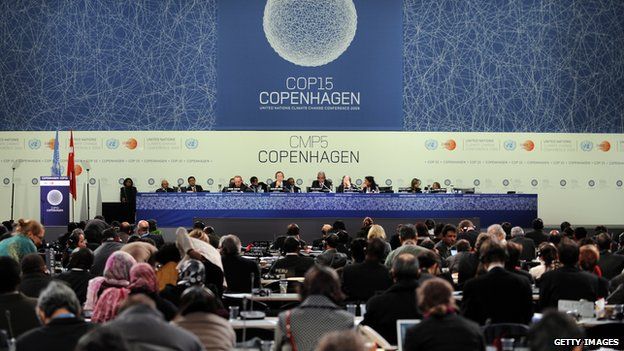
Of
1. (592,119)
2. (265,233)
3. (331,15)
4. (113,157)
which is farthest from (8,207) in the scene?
(592,119)

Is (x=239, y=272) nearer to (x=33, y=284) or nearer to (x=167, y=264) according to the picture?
(x=167, y=264)

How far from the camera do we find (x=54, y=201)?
19.9m

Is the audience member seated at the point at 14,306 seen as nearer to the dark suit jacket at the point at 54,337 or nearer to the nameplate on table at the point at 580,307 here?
the dark suit jacket at the point at 54,337

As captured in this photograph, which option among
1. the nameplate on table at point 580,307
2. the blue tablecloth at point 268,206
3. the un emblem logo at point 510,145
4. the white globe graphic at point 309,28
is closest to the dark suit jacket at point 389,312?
the nameplate on table at point 580,307

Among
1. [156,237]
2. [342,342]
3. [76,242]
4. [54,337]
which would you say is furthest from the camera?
[156,237]

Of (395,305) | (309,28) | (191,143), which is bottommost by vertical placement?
(395,305)

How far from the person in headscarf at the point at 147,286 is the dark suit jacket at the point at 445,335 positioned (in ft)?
6.83

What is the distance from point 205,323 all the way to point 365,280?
11.4 feet

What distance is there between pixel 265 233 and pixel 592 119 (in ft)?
31.8

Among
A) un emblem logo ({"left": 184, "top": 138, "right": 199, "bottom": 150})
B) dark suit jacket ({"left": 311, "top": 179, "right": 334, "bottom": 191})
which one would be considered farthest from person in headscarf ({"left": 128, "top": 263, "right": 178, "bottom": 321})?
un emblem logo ({"left": 184, "top": 138, "right": 199, "bottom": 150})

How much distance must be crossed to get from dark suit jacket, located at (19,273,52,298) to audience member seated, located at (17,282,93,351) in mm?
2660

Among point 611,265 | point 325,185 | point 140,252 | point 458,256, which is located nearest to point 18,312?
point 140,252

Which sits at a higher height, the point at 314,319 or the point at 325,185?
the point at 325,185

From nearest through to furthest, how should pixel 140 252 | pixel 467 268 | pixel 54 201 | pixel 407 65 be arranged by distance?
pixel 140 252 < pixel 467 268 < pixel 54 201 < pixel 407 65
